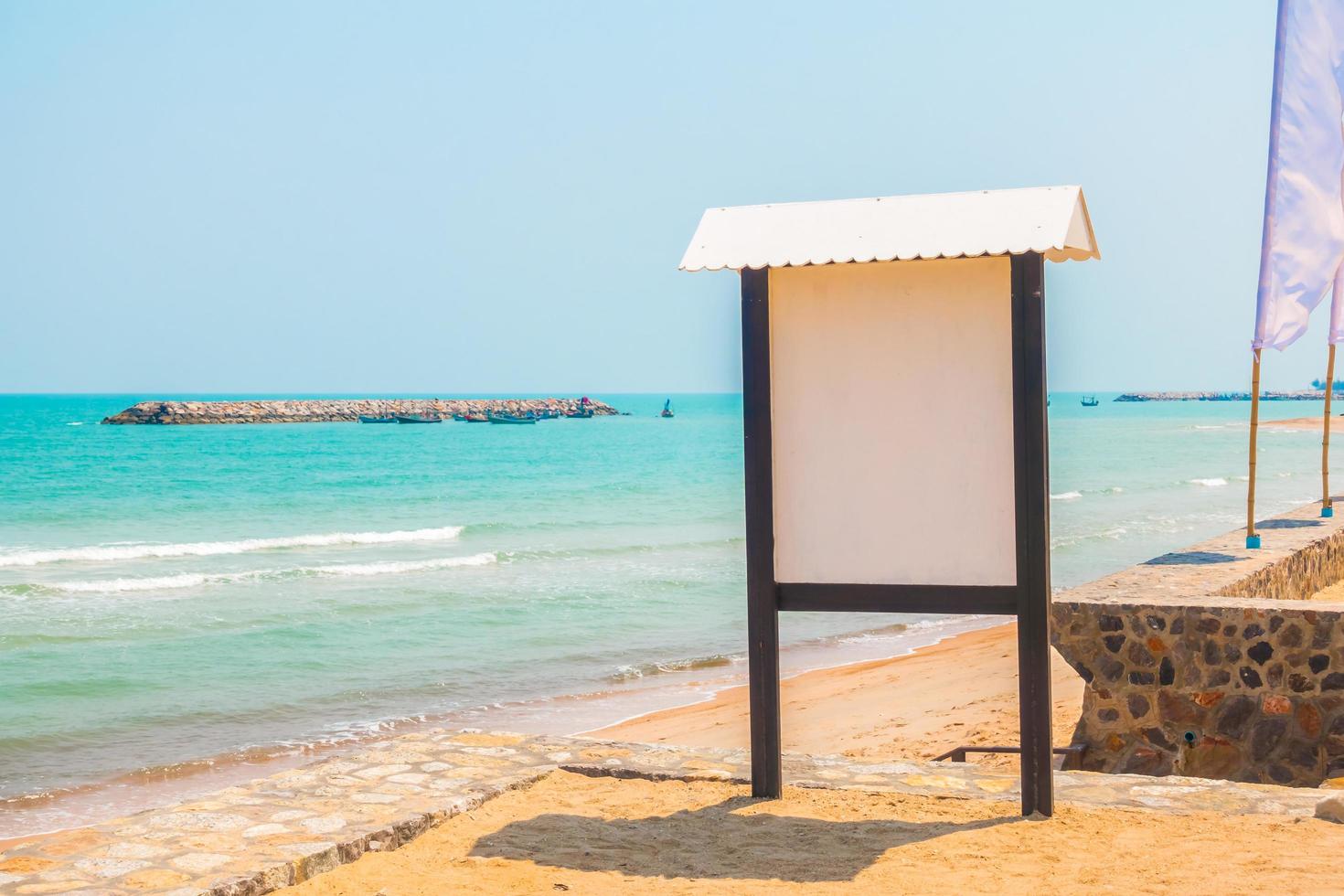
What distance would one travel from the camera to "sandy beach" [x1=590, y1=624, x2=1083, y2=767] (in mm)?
9578

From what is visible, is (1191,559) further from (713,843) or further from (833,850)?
(713,843)

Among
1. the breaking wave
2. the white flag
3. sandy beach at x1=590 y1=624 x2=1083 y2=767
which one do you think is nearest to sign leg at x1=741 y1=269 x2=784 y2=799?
sandy beach at x1=590 y1=624 x2=1083 y2=767

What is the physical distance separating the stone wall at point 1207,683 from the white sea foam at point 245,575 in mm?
15108

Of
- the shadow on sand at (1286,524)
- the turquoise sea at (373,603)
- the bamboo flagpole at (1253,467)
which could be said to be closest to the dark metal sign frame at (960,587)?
the turquoise sea at (373,603)

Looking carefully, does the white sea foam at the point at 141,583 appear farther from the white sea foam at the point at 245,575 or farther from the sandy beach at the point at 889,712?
the sandy beach at the point at 889,712

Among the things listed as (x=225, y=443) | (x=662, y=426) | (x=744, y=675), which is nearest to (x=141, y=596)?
(x=744, y=675)

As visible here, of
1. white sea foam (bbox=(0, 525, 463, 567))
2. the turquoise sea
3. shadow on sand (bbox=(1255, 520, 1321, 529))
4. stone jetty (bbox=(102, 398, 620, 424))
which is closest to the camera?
the turquoise sea

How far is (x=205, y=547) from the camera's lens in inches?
979

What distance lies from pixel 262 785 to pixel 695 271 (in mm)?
3015

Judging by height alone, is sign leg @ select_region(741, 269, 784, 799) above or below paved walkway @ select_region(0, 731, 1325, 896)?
above

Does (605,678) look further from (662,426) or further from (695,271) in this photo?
(662,426)

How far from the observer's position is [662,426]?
10188cm

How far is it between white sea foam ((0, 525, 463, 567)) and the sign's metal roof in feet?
67.0

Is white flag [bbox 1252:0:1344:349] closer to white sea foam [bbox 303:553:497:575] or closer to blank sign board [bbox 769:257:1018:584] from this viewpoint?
blank sign board [bbox 769:257:1018:584]
